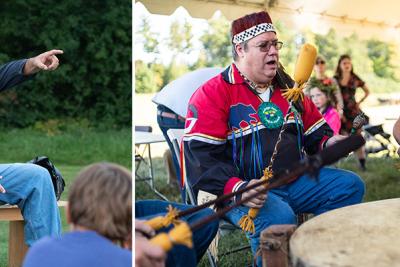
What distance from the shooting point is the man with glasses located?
261 centimetres

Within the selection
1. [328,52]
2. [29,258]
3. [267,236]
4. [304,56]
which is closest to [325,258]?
[267,236]

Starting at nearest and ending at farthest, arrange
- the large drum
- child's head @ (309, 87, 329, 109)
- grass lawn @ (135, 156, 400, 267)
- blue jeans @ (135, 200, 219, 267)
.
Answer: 1. the large drum
2. blue jeans @ (135, 200, 219, 267)
3. grass lawn @ (135, 156, 400, 267)
4. child's head @ (309, 87, 329, 109)

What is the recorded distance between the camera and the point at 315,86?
5.67 meters

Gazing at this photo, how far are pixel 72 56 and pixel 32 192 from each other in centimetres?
604

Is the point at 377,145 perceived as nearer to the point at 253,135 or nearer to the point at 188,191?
the point at 188,191

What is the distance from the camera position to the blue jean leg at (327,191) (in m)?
2.73

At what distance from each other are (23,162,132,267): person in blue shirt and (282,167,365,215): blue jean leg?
1064 millimetres

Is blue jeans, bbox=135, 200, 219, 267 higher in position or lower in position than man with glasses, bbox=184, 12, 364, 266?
lower

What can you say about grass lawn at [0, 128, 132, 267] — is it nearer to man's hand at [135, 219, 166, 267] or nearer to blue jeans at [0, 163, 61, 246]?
blue jeans at [0, 163, 61, 246]

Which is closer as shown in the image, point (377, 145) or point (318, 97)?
point (318, 97)

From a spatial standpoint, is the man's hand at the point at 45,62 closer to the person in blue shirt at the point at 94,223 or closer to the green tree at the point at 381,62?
the person in blue shirt at the point at 94,223

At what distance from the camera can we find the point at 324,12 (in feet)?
15.2

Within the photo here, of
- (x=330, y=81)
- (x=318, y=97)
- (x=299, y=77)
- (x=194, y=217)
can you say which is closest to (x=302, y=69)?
(x=299, y=77)

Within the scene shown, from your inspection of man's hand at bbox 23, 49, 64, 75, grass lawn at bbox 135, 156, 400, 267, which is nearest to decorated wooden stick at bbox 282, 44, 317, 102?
man's hand at bbox 23, 49, 64, 75
